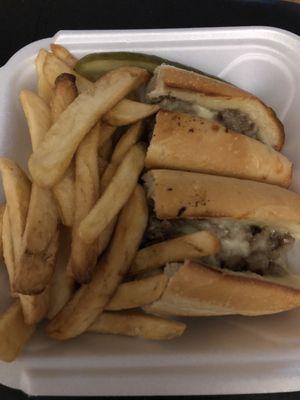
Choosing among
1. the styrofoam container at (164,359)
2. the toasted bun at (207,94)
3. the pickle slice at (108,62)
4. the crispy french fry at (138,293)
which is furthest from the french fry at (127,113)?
the crispy french fry at (138,293)

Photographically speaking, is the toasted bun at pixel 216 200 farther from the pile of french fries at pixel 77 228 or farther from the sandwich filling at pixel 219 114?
the sandwich filling at pixel 219 114

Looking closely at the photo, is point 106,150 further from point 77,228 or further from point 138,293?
point 138,293

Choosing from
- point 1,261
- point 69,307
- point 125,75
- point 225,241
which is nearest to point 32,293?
point 69,307

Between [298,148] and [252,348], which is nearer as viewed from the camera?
[252,348]

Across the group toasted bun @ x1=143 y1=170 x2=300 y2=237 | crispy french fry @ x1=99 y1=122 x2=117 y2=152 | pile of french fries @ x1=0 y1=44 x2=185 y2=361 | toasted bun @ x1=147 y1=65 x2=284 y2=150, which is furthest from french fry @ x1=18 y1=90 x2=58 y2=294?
toasted bun @ x1=147 y1=65 x2=284 y2=150

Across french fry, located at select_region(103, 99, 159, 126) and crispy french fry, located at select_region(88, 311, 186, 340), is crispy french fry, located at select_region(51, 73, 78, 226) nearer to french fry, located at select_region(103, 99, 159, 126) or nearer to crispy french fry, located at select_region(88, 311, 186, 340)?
french fry, located at select_region(103, 99, 159, 126)

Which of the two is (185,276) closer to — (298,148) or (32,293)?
(32,293)

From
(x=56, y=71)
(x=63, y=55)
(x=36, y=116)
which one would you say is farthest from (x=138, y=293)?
(x=63, y=55)
